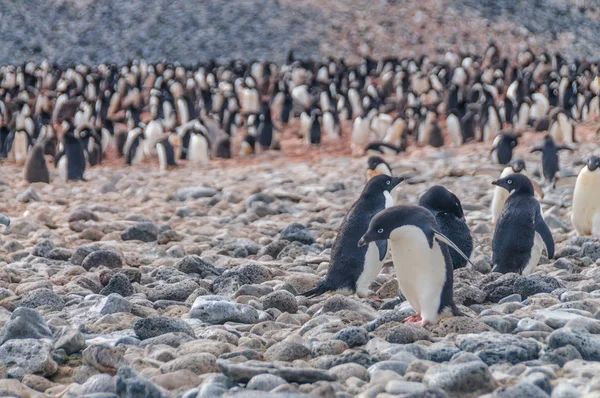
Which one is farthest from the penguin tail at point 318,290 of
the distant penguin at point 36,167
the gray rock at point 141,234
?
the distant penguin at point 36,167

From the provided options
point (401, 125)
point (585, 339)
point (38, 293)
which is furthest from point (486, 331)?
point (401, 125)

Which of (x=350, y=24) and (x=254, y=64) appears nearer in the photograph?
(x=254, y=64)

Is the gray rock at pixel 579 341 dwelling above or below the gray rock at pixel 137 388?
below

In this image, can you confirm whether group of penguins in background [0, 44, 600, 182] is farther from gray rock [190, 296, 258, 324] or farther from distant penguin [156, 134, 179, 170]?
gray rock [190, 296, 258, 324]

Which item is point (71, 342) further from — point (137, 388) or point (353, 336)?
point (353, 336)

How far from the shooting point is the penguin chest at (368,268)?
572 centimetres

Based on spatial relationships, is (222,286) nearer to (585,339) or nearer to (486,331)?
(486,331)

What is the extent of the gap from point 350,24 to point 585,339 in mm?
Answer: 31701

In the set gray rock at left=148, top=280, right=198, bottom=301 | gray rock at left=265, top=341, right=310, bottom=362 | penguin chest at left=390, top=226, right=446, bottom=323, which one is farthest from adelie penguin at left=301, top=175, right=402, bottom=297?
gray rock at left=265, top=341, right=310, bottom=362

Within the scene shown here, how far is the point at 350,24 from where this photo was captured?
114ft

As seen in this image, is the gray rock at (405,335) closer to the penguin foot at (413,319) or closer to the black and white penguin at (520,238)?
the penguin foot at (413,319)

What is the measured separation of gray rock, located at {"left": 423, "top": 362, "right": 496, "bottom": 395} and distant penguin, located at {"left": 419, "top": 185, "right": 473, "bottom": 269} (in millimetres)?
2904

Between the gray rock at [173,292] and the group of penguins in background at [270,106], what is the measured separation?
873 cm

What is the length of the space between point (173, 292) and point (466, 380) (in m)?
2.70
